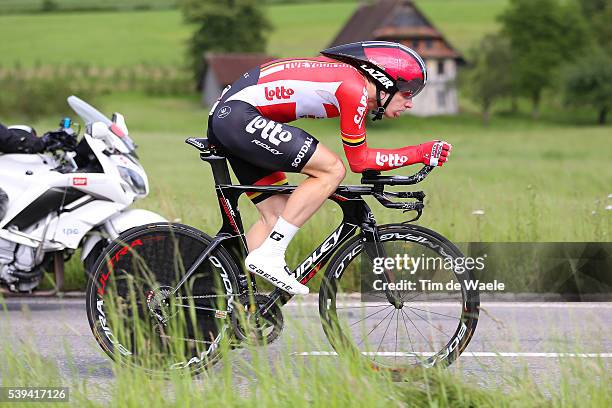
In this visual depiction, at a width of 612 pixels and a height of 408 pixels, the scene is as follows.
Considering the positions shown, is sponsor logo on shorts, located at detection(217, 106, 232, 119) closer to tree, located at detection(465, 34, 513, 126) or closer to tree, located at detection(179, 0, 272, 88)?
tree, located at detection(465, 34, 513, 126)

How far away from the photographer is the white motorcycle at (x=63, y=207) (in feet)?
21.5

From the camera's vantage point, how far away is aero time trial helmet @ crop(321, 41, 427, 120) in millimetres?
4918

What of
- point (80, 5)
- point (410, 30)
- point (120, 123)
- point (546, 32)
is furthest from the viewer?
point (80, 5)

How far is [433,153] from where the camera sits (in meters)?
4.83

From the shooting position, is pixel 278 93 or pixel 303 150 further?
pixel 278 93

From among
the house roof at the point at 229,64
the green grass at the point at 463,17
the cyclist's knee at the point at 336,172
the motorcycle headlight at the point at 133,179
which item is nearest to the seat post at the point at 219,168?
the cyclist's knee at the point at 336,172

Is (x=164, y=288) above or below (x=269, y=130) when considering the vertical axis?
below

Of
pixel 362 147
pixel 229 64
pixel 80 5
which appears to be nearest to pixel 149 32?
pixel 80 5

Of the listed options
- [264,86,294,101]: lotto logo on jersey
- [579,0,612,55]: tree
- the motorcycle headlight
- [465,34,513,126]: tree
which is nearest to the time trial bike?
[264,86,294,101]: lotto logo on jersey

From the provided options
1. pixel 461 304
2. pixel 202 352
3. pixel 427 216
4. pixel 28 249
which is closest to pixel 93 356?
pixel 202 352

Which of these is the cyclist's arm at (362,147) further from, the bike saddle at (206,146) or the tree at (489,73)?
the tree at (489,73)

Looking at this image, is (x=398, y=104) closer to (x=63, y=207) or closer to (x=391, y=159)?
(x=391, y=159)

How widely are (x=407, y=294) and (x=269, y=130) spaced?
44.3 inches

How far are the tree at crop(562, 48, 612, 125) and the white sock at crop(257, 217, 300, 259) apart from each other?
78818 mm
